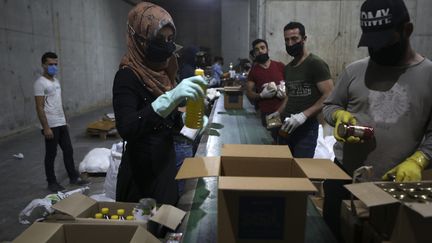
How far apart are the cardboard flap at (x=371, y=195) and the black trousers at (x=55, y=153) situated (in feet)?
11.8

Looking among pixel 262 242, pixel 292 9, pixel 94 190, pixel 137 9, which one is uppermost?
pixel 292 9

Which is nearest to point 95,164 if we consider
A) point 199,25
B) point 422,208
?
point 422,208

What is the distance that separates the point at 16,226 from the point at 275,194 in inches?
111

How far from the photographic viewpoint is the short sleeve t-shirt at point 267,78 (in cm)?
379

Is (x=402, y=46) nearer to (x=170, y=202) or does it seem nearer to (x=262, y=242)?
(x=262, y=242)

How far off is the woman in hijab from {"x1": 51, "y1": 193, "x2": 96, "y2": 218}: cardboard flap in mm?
251

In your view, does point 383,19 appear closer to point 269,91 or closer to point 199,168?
point 199,168

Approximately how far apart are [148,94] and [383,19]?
1069 mm

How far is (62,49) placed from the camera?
7.68 m

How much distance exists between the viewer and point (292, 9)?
5965mm

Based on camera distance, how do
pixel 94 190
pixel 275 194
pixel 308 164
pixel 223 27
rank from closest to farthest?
pixel 275 194 → pixel 308 164 → pixel 94 190 → pixel 223 27

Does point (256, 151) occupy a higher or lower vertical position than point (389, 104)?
lower

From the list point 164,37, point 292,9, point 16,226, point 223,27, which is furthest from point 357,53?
point 223,27

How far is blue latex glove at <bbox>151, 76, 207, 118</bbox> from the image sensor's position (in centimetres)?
140
